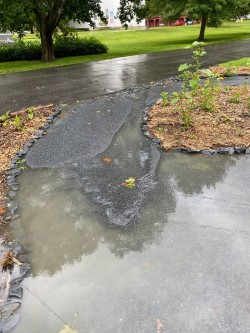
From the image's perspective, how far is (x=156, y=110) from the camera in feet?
23.8

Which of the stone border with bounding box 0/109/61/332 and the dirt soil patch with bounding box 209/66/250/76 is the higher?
the dirt soil patch with bounding box 209/66/250/76

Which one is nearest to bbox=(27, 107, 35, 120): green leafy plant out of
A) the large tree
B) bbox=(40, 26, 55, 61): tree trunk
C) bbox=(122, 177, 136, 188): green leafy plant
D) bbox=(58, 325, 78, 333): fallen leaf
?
bbox=(122, 177, 136, 188): green leafy plant

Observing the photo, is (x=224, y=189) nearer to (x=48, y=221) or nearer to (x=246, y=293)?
(x=246, y=293)

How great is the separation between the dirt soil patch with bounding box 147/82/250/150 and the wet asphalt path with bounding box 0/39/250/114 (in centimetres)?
318

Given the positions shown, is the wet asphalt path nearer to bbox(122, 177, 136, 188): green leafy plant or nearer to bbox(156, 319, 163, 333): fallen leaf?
bbox(122, 177, 136, 188): green leafy plant

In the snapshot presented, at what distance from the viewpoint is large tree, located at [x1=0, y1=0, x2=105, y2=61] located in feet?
42.1

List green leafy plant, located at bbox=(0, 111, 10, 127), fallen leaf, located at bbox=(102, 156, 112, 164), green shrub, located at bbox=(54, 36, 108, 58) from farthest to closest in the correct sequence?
green shrub, located at bbox=(54, 36, 108, 58)
green leafy plant, located at bbox=(0, 111, 10, 127)
fallen leaf, located at bbox=(102, 156, 112, 164)

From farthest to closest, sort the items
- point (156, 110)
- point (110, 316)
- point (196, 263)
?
point (156, 110) → point (196, 263) → point (110, 316)

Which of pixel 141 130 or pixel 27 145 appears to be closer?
pixel 27 145

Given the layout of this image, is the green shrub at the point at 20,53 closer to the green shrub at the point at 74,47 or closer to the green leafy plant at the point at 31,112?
the green shrub at the point at 74,47

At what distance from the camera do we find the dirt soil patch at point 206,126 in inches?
217

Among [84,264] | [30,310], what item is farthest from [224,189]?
[30,310]

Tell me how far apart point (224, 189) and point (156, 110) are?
11.2 ft

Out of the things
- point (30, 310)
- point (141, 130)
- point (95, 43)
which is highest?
point (95, 43)
